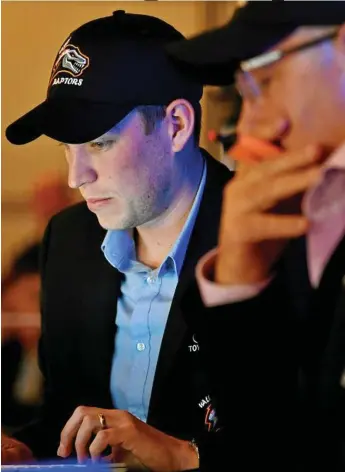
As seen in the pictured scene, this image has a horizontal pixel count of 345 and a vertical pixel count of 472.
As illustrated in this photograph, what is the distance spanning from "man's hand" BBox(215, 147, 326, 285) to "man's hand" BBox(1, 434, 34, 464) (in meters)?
0.35

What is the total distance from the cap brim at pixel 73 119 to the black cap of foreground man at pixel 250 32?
4.5 inches

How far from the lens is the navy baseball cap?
0.80 metres

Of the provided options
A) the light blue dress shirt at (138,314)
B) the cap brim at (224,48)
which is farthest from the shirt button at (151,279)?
the cap brim at (224,48)

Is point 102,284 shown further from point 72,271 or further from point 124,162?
point 124,162

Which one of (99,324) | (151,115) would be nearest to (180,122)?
(151,115)

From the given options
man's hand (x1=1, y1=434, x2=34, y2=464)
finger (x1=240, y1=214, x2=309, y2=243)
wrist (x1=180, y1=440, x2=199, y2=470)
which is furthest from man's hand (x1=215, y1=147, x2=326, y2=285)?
man's hand (x1=1, y1=434, x2=34, y2=464)

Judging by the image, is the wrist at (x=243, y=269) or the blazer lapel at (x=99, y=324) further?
the blazer lapel at (x=99, y=324)

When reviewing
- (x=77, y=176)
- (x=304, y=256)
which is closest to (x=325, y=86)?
(x=304, y=256)

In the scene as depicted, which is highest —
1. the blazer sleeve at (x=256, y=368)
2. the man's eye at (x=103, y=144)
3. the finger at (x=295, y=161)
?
the man's eye at (x=103, y=144)

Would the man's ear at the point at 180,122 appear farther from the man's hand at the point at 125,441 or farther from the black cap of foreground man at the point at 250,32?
the man's hand at the point at 125,441

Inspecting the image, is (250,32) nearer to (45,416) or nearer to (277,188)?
(277,188)

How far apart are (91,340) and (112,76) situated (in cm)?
32

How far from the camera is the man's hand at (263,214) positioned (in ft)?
2.34

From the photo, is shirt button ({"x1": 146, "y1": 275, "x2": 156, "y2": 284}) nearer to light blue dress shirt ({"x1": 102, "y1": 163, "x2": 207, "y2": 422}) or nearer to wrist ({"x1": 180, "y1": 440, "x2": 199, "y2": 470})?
light blue dress shirt ({"x1": 102, "y1": 163, "x2": 207, "y2": 422})
